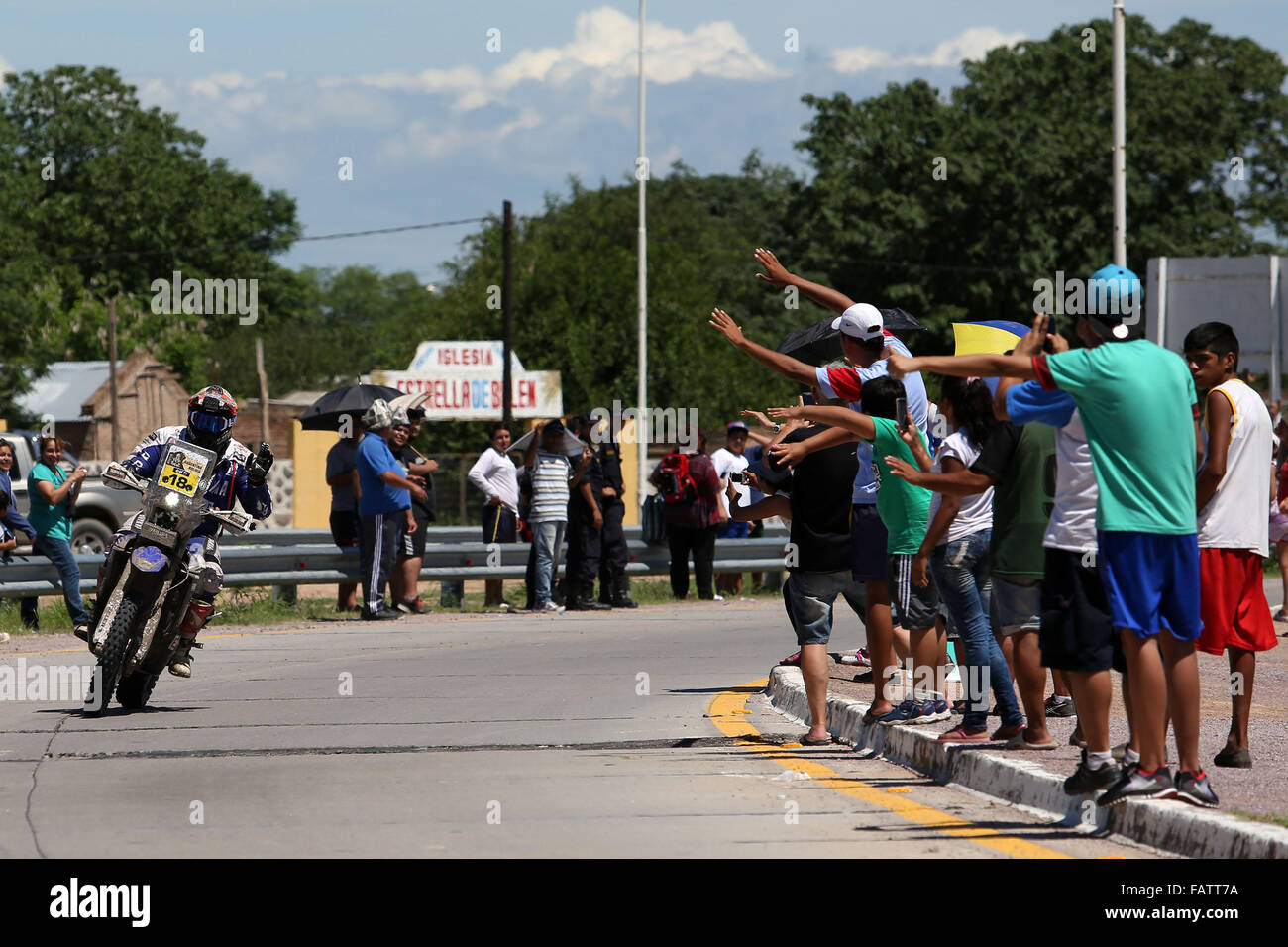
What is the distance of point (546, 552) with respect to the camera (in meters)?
18.3

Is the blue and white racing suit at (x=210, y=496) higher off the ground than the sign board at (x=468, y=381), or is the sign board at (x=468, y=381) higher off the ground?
the sign board at (x=468, y=381)

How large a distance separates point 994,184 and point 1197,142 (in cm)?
696

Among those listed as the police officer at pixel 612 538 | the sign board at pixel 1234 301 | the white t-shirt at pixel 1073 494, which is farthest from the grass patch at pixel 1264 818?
the sign board at pixel 1234 301

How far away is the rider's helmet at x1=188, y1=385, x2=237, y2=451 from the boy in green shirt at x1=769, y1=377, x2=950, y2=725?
347cm

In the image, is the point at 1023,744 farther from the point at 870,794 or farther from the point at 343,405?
the point at 343,405

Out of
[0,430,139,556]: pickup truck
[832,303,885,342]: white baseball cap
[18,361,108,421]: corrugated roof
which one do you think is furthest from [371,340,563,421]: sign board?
[832,303,885,342]: white baseball cap

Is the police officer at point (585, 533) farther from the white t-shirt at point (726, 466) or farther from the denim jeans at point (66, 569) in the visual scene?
the denim jeans at point (66, 569)

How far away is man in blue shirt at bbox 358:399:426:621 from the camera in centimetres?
1680

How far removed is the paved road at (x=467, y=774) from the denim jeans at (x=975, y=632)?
1.56ft

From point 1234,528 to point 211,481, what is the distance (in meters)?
5.57

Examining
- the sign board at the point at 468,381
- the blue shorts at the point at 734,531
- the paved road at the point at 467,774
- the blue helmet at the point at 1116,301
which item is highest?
the sign board at the point at 468,381

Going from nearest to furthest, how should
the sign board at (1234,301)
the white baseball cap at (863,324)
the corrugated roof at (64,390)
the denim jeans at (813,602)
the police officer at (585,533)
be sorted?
1. the white baseball cap at (863,324)
2. the denim jeans at (813,602)
3. the police officer at (585,533)
4. the sign board at (1234,301)
5. the corrugated roof at (64,390)

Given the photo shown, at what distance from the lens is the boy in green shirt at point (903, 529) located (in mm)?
8031

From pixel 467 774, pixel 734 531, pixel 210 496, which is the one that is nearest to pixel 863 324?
pixel 467 774
